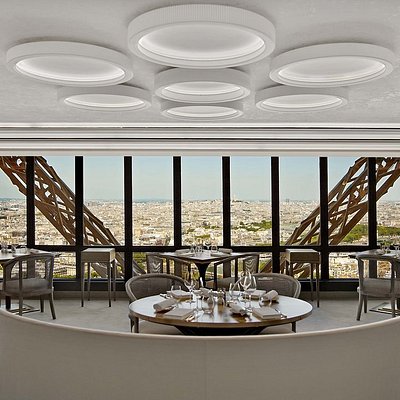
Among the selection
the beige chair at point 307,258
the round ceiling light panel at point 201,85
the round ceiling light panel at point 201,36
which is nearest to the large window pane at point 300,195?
the beige chair at point 307,258

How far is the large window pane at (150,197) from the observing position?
920 cm

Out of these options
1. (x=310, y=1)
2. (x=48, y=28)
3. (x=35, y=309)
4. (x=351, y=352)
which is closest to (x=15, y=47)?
(x=48, y=28)

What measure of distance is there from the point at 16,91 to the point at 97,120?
5.54ft

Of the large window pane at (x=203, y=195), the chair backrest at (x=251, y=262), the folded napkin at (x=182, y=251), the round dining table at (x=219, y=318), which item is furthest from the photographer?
the large window pane at (x=203, y=195)

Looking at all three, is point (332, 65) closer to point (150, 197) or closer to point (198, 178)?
point (198, 178)

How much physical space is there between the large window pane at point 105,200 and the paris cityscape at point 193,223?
2cm

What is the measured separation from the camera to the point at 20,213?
920 centimetres

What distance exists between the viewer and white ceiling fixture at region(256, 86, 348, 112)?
161 inches

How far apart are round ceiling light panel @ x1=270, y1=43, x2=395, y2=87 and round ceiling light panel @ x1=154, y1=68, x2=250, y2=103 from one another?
0.32 metres

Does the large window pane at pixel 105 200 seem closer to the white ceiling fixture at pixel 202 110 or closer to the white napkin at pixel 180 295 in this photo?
the white ceiling fixture at pixel 202 110

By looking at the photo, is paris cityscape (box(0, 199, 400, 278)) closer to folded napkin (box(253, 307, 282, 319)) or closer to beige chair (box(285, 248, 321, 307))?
beige chair (box(285, 248, 321, 307))

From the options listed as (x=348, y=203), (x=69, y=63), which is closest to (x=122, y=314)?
(x=348, y=203)

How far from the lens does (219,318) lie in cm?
392

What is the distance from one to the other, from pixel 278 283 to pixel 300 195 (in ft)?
12.5
